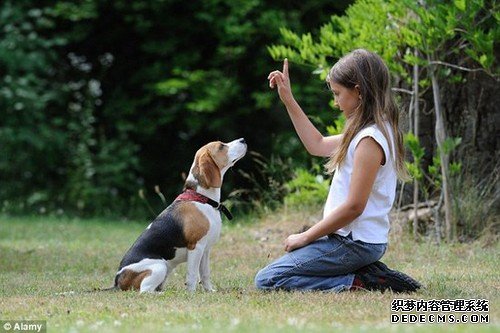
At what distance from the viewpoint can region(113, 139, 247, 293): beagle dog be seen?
21.4ft

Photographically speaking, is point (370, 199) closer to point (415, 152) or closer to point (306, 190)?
point (415, 152)

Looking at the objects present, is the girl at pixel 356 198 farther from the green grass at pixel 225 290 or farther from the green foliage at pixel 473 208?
the green foliage at pixel 473 208

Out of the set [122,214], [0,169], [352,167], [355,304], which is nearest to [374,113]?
[352,167]

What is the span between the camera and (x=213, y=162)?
6777 mm

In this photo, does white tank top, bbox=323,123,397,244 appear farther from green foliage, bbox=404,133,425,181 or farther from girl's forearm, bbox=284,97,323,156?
green foliage, bbox=404,133,425,181

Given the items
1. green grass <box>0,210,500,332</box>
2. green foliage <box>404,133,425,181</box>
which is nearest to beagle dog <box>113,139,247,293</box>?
green grass <box>0,210,500,332</box>

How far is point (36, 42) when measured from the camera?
15.3 meters

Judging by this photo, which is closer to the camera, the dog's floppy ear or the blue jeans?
the blue jeans

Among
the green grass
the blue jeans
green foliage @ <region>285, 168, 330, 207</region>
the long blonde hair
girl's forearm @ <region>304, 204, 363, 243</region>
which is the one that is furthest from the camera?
green foliage @ <region>285, 168, 330, 207</region>

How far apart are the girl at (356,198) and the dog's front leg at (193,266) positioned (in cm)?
49

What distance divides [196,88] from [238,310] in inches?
401

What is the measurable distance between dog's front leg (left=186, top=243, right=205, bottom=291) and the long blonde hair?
1.17 metres

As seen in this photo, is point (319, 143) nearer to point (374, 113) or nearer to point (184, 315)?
point (374, 113)

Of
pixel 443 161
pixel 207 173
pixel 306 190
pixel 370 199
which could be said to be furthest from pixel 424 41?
pixel 207 173
